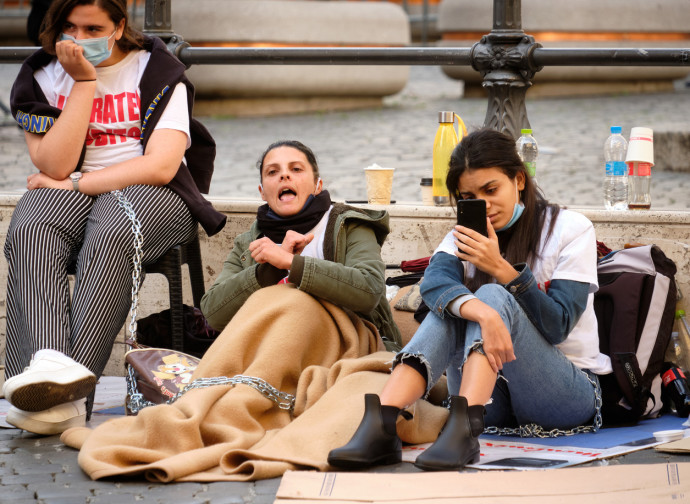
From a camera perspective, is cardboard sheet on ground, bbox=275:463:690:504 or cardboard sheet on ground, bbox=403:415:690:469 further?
cardboard sheet on ground, bbox=403:415:690:469

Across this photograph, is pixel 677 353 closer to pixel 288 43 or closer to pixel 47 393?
pixel 47 393

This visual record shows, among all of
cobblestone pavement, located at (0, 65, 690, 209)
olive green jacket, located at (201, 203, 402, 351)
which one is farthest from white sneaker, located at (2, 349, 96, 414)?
cobblestone pavement, located at (0, 65, 690, 209)

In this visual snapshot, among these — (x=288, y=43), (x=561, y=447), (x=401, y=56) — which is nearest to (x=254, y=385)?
(x=561, y=447)

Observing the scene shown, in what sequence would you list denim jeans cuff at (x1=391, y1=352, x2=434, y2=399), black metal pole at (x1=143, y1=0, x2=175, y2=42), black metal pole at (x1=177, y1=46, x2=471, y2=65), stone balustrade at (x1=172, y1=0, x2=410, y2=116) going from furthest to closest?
stone balustrade at (x1=172, y1=0, x2=410, y2=116) → black metal pole at (x1=143, y1=0, x2=175, y2=42) → black metal pole at (x1=177, y1=46, x2=471, y2=65) → denim jeans cuff at (x1=391, y1=352, x2=434, y2=399)

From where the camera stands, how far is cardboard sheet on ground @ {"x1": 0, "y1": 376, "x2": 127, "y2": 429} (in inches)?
176

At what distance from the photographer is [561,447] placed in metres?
3.82

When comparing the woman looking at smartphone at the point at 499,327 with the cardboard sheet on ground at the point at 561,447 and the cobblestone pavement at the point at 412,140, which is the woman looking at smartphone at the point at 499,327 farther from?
the cobblestone pavement at the point at 412,140

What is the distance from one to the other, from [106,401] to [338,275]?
1.33 metres

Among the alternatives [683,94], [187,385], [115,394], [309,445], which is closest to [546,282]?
[309,445]

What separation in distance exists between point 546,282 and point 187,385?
1.33 m

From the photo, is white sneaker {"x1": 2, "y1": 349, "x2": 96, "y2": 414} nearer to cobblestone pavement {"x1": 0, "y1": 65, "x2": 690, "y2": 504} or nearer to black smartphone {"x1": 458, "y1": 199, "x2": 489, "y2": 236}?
cobblestone pavement {"x1": 0, "y1": 65, "x2": 690, "y2": 504}

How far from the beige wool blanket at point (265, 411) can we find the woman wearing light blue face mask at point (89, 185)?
47 cm

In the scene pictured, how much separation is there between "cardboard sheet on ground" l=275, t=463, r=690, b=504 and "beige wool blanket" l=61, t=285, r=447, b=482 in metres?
0.21

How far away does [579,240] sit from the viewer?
12.9 ft
